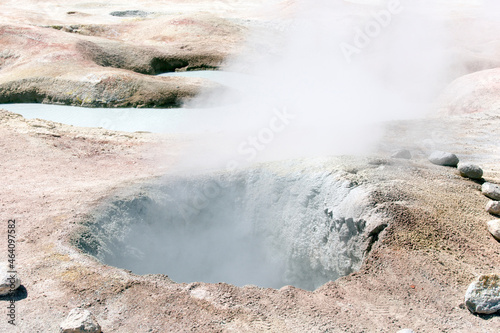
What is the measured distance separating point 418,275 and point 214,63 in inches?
570

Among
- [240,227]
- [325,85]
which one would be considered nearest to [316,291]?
[240,227]

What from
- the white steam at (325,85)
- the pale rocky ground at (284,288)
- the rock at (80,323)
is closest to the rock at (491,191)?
the pale rocky ground at (284,288)

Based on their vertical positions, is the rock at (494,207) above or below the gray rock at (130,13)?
below

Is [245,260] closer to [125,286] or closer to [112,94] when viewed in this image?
[125,286]

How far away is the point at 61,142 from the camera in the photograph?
8852 mm

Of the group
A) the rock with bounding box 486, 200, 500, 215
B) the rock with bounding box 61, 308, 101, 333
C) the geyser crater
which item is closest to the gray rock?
the geyser crater

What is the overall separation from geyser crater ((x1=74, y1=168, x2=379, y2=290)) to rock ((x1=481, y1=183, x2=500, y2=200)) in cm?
167

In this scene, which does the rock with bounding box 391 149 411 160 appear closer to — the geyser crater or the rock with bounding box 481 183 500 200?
the rock with bounding box 481 183 500 200

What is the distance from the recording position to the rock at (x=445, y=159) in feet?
22.1

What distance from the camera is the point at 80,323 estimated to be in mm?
3498

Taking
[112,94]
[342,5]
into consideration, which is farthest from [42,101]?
[342,5]

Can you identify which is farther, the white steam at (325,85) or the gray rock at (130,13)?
the gray rock at (130,13)

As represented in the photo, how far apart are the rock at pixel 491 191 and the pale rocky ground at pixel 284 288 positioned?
9cm

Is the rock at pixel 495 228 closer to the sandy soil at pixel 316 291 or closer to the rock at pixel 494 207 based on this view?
the sandy soil at pixel 316 291
